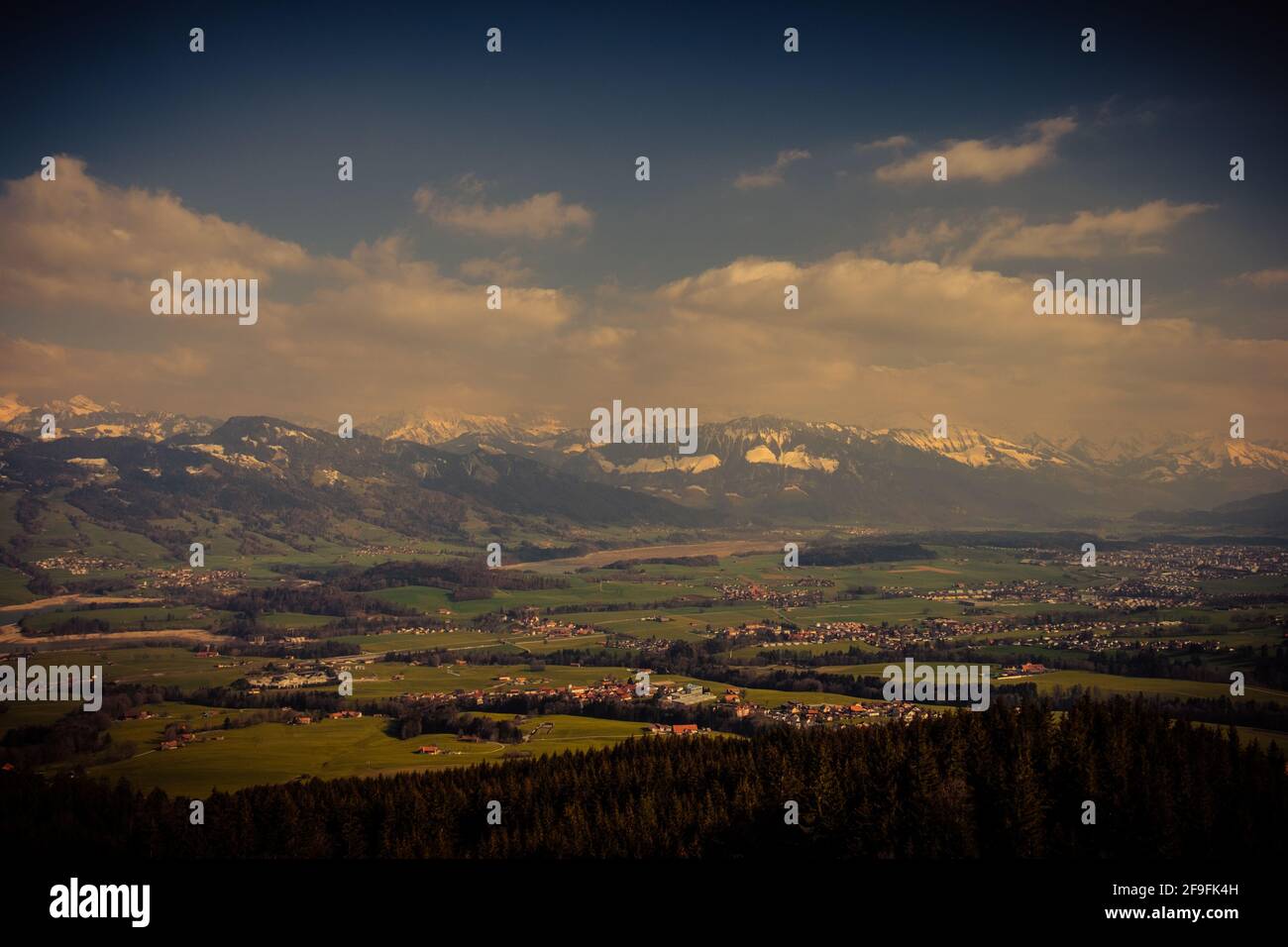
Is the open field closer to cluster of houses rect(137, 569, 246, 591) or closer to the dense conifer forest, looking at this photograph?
the dense conifer forest

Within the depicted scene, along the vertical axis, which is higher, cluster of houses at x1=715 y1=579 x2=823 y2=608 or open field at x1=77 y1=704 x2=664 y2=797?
cluster of houses at x1=715 y1=579 x2=823 y2=608

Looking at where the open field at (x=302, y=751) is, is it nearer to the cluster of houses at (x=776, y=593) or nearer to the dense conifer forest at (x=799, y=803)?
the dense conifer forest at (x=799, y=803)

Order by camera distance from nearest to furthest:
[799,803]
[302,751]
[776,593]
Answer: [799,803] < [302,751] < [776,593]

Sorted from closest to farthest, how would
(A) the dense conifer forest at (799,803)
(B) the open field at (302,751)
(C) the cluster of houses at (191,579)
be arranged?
1. (A) the dense conifer forest at (799,803)
2. (B) the open field at (302,751)
3. (C) the cluster of houses at (191,579)

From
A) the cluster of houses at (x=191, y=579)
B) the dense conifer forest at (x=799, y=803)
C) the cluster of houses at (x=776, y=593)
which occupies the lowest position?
the cluster of houses at (x=776, y=593)

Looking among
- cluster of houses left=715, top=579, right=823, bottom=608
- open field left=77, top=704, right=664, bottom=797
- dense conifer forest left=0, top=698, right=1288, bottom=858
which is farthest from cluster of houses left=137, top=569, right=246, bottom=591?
dense conifer forest left=0, top=698, right=1288, bottom=858

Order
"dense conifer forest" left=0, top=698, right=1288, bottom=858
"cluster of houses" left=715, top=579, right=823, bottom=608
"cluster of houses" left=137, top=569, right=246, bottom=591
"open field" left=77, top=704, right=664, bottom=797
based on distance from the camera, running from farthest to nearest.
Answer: "cluster of houses" left=137, top=569, right=246, bottom=591 → "cluster of houses" left=715, top=579, right=823, bottom=608 → "open field" left=77, top=704, right=664, bottom=797 → "dense conifer forest" left=0, top=698, right=1288, bottom=858

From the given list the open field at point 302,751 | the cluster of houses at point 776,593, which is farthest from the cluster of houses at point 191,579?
the open field at point 302,751

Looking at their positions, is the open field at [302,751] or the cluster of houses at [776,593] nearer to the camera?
the open field at [302,751]

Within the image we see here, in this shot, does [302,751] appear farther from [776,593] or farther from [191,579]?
[191,579]

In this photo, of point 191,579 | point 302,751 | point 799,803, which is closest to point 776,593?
point 191,579
